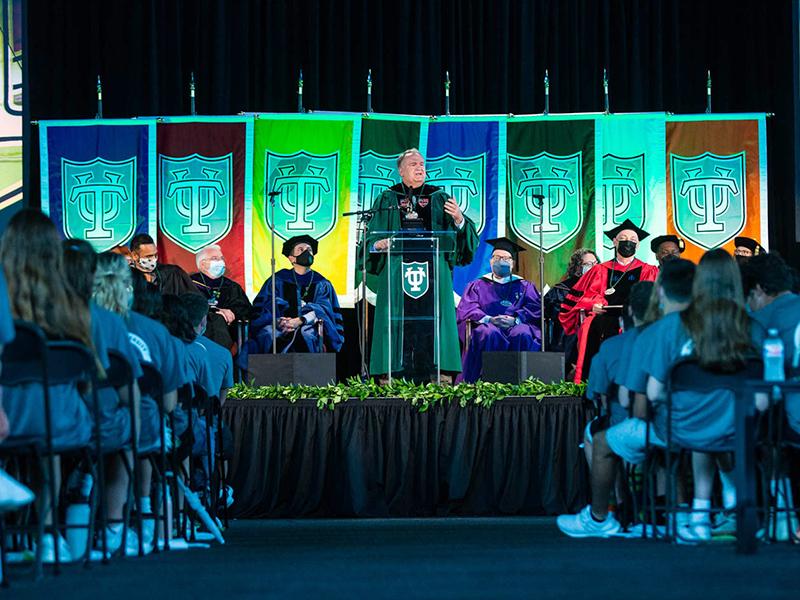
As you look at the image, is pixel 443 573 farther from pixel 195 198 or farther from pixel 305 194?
pixel 195 198

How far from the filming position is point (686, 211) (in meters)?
13.5

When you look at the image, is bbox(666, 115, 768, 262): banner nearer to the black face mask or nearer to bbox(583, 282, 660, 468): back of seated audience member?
the black face mask

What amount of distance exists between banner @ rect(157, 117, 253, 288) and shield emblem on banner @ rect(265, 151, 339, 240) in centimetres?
29

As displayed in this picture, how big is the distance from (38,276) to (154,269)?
710cm

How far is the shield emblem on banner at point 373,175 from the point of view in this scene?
1352cm

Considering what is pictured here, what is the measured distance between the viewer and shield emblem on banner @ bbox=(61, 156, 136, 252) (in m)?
13.4

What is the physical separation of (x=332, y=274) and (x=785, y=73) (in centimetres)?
526

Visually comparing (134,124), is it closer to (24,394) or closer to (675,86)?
(675,86)

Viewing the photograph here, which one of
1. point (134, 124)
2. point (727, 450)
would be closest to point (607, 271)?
point (134, 124)

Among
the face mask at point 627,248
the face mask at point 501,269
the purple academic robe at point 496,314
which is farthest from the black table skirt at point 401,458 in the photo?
the face mask at point 501,269

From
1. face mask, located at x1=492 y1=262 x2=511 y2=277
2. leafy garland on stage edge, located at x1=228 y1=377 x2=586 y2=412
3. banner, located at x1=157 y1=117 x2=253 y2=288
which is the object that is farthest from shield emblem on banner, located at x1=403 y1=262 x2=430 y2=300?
banner, located at x1=157 y1=117 x2=253 y2=288

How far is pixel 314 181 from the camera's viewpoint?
534 inches

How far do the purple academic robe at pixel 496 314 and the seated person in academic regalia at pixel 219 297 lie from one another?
82.2 inches

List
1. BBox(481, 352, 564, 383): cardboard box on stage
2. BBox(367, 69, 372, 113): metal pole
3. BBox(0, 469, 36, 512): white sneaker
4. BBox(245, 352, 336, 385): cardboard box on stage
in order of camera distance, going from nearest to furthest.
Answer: BBox(0, 469, 36, 512): white sneaker < BBox(245, 352, 336, 385): cardboard box on stage < BBox(481, 352, 564, 383): cardboard box on stage < BBox(367, 69, 372, 113): metal pole
